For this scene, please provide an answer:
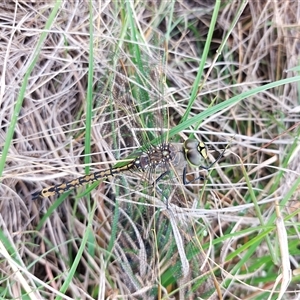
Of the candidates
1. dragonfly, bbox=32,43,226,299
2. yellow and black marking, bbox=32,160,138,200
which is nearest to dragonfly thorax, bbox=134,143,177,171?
dragonfly, bbox=32,43,226,299

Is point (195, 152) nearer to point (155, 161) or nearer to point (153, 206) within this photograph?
point (155, 161)

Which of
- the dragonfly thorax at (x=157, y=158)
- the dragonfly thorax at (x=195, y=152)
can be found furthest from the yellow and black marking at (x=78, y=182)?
the dragonfly thorax at (x=195, y=152)

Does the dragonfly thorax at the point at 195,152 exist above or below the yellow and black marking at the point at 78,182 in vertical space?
above

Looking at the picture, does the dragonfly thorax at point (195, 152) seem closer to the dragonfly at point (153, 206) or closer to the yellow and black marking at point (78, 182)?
the dragonfly at point (153, 206)

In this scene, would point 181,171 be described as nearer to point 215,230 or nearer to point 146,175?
point 146,175

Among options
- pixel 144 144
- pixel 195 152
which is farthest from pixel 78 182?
pixel 195 152

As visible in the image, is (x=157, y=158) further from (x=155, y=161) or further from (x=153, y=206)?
(x=153, y=206)

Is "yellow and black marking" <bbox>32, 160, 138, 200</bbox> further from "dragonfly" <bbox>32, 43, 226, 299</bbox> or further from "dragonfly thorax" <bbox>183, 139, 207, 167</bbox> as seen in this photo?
"dragonfly thorax" <bbox>183, 139, 207, 167</bbox>

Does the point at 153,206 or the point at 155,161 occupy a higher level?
the point at 155,161

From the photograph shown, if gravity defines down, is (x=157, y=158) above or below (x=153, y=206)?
above
